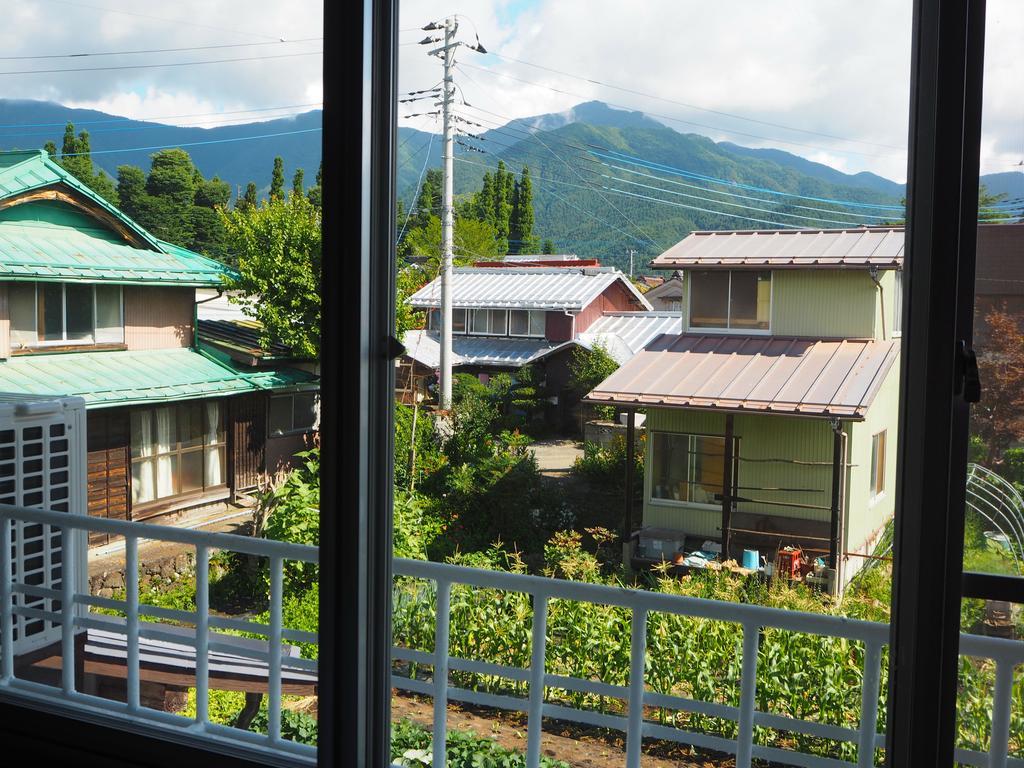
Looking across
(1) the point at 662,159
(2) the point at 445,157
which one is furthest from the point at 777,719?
(2) the point at 445,157

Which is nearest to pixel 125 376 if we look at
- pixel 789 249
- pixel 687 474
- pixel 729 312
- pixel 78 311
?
pixel 78 311

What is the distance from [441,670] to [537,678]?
0.70 feet

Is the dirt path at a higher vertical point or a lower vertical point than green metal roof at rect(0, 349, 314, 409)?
lower

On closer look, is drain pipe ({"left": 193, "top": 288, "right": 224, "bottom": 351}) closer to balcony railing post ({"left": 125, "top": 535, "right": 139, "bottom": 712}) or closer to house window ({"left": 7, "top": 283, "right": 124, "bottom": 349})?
house window ({"left": 7, "top": 283, "right": 124, "bottom": 349})

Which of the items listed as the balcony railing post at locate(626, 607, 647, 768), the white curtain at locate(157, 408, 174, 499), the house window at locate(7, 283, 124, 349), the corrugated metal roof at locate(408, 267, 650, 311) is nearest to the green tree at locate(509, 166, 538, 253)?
the corrugated metal roof at locate(408, 267, 650, 311)

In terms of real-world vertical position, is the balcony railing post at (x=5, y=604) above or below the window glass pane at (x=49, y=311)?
below

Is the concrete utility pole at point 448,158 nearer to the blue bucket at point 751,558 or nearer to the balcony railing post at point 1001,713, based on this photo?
the blue bucket at point 751,558

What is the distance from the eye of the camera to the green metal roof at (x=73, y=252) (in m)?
2.26

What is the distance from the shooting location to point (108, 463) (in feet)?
7.78

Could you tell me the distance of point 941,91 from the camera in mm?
821

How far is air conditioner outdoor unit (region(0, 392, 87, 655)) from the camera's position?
2279 millimetres

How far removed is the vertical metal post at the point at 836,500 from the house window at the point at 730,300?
216mm

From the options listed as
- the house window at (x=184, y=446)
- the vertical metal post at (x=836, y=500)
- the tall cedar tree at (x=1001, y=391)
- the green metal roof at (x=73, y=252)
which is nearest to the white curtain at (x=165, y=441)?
the house window at (x=184, y=446)

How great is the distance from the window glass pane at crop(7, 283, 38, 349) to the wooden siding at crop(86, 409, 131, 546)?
268mm
